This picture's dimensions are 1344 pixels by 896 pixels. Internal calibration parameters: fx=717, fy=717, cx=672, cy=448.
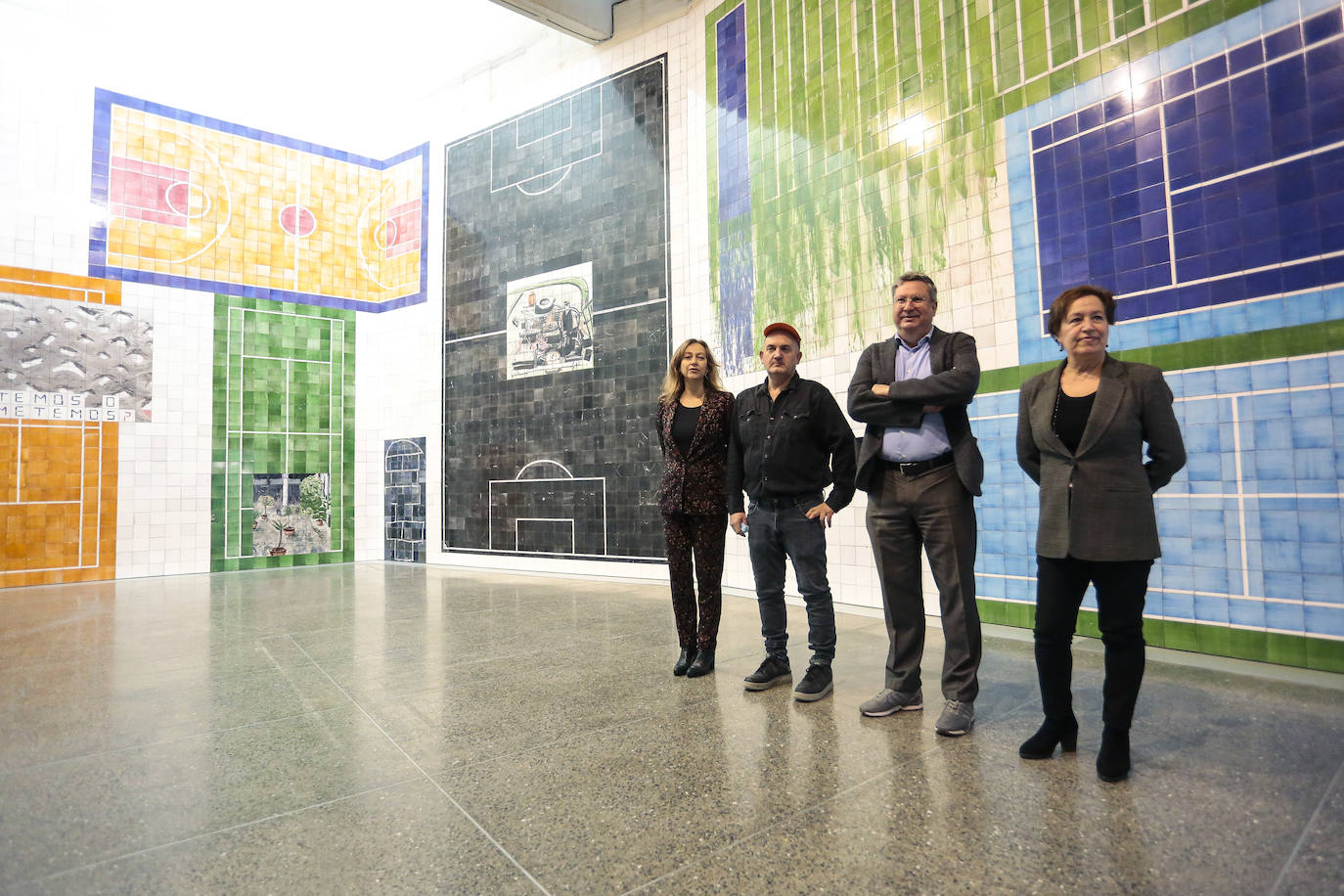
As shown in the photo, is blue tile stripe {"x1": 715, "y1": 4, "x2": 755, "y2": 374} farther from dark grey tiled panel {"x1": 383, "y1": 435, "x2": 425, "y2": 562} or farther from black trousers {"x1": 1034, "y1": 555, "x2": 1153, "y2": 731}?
dark grey tiled panel {"x1": 383, "y1": 435, "x2": 425, "y2": 562}

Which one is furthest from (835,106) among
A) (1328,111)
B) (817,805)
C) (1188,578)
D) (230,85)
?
(230,85)

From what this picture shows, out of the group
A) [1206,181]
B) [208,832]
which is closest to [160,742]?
[208,832]

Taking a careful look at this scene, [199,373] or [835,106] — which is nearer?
[835,106]

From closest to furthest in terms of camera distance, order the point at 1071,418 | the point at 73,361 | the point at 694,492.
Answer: the point at 1071,418
the point at 694,492
the point at 73,361

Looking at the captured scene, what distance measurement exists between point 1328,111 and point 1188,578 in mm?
1930

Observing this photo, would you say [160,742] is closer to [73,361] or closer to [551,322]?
[551,322]

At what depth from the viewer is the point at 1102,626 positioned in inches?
71.3

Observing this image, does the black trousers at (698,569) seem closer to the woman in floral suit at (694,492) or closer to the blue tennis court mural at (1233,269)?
the woman in floral suit at (694,492)

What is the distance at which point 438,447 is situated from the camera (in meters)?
7.42

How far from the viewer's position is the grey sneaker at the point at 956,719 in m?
2.09

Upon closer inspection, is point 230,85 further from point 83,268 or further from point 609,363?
point 609,363

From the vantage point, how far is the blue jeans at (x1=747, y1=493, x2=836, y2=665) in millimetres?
2549

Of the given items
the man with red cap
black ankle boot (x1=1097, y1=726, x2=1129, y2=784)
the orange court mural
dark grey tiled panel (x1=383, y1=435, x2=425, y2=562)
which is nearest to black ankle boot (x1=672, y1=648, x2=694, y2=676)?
the man with red cap

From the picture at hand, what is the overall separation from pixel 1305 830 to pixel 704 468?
6.38 feet
